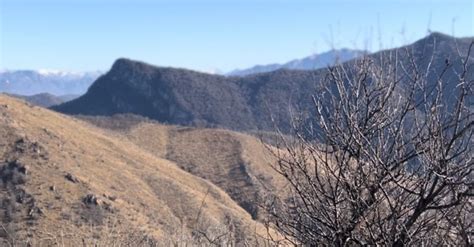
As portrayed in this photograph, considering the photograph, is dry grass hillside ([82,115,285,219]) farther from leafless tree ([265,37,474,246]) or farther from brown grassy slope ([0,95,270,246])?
leafless tree ([265,37,474,246])

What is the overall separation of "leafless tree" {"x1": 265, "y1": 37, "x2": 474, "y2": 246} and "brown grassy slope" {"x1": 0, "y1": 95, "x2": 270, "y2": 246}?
945 inches

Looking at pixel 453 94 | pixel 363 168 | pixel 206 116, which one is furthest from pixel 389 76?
pixel 206 116

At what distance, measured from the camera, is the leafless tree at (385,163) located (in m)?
4.18

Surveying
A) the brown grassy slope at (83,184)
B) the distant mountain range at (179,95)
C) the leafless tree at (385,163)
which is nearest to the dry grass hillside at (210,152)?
the brown grassy slope at (83,184)

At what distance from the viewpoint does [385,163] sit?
15.3 ft

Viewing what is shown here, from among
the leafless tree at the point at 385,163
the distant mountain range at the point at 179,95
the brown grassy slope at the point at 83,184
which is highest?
the leafless tree at the point at 385,163

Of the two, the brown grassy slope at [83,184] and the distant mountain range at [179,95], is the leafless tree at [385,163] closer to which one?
the brown grassy slope at [83,184]

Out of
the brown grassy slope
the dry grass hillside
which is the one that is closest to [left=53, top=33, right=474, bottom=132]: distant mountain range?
the dry grass hillside

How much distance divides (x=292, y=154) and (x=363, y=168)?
60 centimetres

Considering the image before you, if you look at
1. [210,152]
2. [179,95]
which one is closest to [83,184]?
[210,152]

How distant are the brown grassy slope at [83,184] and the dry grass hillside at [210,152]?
145 inches

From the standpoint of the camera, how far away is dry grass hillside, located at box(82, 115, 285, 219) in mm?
53372

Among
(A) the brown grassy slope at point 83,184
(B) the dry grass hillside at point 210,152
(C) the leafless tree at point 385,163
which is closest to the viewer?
(C) the leafless tree at point 385,163

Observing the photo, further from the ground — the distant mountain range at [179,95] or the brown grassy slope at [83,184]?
the brown grassy slope at [83,184]
